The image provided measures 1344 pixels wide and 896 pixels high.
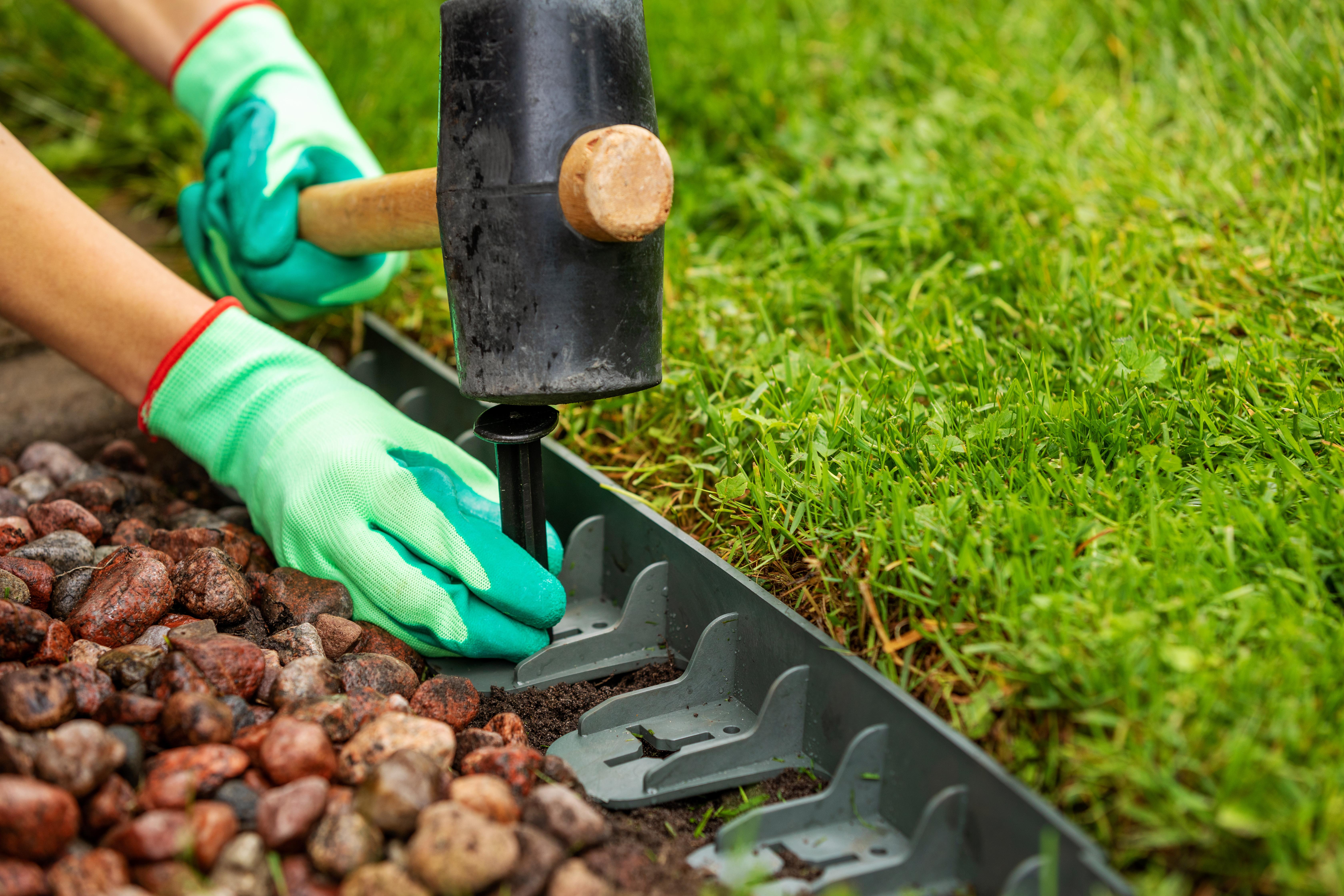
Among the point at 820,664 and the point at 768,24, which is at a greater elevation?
the point at 768,24

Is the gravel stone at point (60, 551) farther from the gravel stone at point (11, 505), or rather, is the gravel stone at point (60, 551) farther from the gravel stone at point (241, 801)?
the gravel stone at point (241, 801)

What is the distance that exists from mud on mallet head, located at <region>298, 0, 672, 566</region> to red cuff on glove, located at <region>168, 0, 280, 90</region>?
1.21 meters

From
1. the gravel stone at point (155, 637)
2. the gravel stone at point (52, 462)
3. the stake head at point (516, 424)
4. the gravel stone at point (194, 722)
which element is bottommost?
the gravel stone at point (194, 722)

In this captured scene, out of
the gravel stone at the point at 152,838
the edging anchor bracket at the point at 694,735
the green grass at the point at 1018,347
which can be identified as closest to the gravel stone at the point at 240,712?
the gravel stone at the point at 152,838

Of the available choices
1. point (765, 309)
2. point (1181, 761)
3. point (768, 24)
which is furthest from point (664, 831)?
point (768, 24)

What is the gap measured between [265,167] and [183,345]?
1.66 feet

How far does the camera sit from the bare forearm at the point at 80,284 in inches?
66.4

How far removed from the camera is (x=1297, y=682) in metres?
1.06

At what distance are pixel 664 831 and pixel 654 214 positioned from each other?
0.83m

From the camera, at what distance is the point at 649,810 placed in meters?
1.32

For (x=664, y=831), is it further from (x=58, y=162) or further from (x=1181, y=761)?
(x=58, y=162)

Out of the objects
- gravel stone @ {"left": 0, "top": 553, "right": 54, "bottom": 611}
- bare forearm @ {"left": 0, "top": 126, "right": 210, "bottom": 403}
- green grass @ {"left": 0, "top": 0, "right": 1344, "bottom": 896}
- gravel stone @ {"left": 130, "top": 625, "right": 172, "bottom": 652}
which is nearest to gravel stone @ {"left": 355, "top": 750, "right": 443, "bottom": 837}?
gravel stone @ {"left": 130, "top": 625, "right": 172, "bottom": 652}

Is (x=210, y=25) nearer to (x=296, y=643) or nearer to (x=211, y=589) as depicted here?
(x=211, y=589)

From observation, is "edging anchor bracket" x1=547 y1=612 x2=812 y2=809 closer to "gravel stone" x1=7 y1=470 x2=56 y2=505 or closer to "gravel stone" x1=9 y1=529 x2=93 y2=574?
"gravel stone" x1=9 y1=529 x2=93 y2=574
